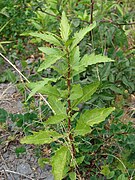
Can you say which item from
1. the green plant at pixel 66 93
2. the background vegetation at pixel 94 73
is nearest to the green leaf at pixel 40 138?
the green plant at pixel 66 93

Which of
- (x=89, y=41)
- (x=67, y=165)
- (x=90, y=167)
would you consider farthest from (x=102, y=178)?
Result: (x=89, y=41)

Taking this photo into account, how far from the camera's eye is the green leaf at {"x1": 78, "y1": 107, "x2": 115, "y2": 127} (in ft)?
6.71

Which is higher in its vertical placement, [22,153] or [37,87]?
[37,87]

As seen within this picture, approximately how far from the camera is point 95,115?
82.0 inches

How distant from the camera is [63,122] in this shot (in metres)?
2.22

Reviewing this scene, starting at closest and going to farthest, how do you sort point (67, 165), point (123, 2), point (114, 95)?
point (67, 165) → point (114, 95) → point (123, 2)

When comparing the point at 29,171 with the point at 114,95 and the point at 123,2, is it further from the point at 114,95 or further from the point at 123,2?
the point at 123,2

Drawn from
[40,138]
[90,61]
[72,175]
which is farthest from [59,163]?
[90,61]

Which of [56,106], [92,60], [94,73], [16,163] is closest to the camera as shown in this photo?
[92,60]

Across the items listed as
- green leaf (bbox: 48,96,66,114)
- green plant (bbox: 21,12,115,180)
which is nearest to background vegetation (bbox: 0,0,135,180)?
green plant (bbox: 21,12,115,180)

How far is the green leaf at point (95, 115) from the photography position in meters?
2.04

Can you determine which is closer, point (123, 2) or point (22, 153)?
point (22, 153)

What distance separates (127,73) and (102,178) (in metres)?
0.83

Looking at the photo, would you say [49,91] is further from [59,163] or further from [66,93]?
[59,163]
